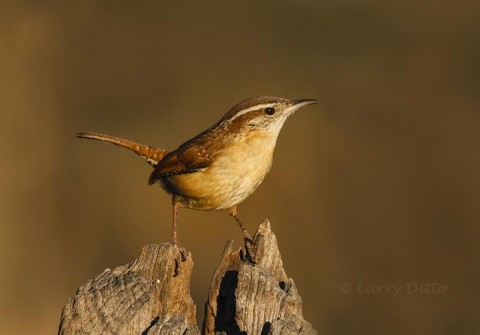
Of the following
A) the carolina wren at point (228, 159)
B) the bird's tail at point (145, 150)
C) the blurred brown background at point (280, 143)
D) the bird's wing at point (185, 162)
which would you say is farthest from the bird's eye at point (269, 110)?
the blurred brown background at point (280, 143)

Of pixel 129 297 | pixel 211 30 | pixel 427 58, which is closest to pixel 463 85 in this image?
pixel 427 58

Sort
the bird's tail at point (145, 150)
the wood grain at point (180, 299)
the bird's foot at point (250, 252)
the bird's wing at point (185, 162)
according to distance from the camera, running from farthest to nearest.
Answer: the bird's tail at point (145, 150)
the bird's wing at point (185, 162)
the bird's foot at point (250, 252)
the wood grain at point (180, 299)

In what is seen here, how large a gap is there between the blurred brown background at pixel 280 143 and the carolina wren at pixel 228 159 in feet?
7.69

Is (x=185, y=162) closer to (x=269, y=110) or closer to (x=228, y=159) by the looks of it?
(x=228, y=159)

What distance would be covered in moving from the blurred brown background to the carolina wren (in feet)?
7.69

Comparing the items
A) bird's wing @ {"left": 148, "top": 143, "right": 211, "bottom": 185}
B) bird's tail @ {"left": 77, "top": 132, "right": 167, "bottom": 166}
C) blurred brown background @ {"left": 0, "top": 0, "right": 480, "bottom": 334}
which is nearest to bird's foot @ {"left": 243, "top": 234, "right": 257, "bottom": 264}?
bird's wing @ {"left": 148, "top": 143, "right": 211, "bottom": 185}

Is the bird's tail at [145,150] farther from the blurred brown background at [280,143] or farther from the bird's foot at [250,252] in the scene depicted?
the blurred brown background at [280,143]

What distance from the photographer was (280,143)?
888 cm

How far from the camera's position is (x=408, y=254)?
820cm

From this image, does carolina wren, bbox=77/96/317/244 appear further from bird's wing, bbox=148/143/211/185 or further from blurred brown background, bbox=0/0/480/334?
blurred brown background, bbox=0/0/480/334

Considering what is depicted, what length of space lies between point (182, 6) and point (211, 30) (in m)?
0.51

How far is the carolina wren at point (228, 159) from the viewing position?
5.28 metres

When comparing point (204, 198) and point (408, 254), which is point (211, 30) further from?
point (204, 198)

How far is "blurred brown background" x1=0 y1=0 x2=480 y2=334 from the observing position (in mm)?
7805
